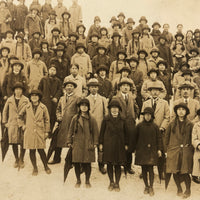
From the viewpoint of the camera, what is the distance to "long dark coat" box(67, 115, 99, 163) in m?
6.23

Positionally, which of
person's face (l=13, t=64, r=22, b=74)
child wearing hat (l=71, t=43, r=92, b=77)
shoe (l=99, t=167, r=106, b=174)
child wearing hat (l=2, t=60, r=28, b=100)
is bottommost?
shoe (l=99, t=167, r=106, b=174)

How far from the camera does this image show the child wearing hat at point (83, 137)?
623 cm

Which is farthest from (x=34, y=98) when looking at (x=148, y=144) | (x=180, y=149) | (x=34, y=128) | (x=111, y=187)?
(x=180, y=149)

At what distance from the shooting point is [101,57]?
979cm

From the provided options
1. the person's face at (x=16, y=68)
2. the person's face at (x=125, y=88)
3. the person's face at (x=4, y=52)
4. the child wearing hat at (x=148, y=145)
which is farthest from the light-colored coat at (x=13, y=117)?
the person's face at (x=4, y=52)

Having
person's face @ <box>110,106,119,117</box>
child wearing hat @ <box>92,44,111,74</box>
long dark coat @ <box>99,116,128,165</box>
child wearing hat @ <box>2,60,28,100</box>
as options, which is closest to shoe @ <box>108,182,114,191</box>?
long dark coat @ <box>99,116,128,165</box>

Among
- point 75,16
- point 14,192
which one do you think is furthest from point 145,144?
point 75,16

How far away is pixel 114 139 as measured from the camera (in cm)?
618

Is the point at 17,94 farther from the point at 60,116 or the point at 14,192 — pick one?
the point at 14,192

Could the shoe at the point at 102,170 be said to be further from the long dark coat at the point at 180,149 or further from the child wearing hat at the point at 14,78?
the child wearing hat at the point at 14,78

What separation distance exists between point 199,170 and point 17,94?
4.19m

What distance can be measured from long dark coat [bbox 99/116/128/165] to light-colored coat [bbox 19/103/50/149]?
4.53 feet

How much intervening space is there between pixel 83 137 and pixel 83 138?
2cm

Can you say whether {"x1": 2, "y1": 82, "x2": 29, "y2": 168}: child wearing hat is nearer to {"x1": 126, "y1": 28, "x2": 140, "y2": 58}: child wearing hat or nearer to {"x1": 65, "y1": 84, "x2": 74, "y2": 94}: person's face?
{"x1": 65, "y1": 84, "x2": 74, "y2": 94}: person's face
